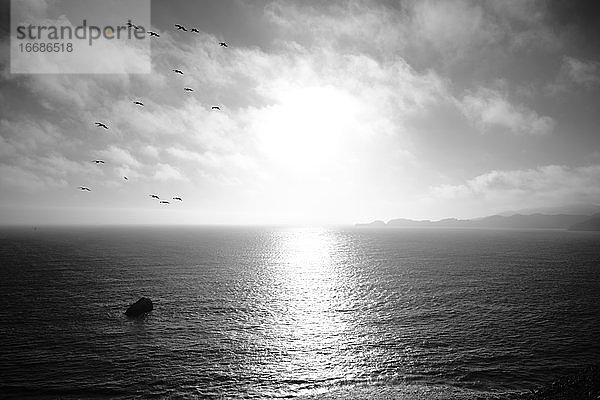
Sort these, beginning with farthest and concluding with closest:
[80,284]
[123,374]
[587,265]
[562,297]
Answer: [587,265], [80,284], [562,297], [123,374]

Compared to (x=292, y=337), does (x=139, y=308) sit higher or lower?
higher

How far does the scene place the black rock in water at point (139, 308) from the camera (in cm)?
5791

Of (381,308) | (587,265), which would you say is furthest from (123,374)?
(587,265)

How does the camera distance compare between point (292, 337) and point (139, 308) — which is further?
point (139, 308)

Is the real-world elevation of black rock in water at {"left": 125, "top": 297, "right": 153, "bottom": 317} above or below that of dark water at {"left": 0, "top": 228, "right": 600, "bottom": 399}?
above

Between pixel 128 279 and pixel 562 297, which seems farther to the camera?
pixel 128 279

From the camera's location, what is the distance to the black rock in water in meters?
57.9

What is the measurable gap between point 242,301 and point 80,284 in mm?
46574

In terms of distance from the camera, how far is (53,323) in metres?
52.8

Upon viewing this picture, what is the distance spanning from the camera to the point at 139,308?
58.8 metres

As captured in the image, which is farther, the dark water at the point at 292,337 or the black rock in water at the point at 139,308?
the black rock in water at the point at 139,308

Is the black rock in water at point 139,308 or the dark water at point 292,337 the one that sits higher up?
the black rock in water at point 139,308

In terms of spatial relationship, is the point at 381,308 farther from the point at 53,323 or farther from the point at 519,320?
the point at 53,323

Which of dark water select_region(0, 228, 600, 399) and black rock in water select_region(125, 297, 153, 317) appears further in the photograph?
black rock in water select_region(125, 297, 153, 317)
